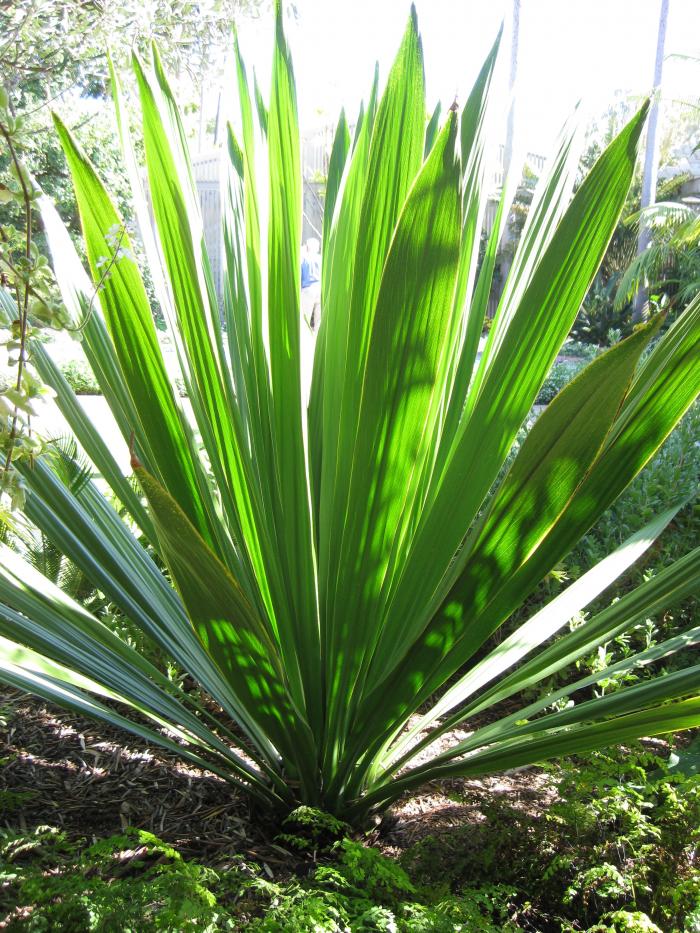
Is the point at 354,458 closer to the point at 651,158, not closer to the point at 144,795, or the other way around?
the point at 144,795

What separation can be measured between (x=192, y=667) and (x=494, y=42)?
124 cm

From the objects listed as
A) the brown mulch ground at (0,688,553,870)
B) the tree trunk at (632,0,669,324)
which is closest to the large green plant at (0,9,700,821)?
the brown mulch ground at (0,688,553,870)

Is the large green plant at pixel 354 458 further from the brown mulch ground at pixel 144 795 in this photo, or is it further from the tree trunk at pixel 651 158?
the tree trunk at pixel 651 158

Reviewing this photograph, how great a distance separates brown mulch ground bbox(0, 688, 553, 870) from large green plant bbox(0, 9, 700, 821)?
11 cm

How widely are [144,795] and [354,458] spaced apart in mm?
927

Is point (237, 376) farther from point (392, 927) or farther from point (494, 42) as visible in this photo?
point (392, 927)

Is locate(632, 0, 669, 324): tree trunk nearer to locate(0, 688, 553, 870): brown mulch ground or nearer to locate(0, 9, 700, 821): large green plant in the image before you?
locate(0, 688, 553, 870): brown mulch ground

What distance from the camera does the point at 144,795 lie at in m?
1.54

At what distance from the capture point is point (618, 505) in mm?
2758

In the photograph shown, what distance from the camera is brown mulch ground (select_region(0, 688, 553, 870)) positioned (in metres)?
1.42

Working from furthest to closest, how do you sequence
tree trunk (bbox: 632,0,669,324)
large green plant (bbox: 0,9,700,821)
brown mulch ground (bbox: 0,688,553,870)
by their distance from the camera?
tree trunk (bbox: 632,0,669,324), brown mulch ground (bbox: 0,688,553,870), large green plant (bbox: 0,9,700,821)

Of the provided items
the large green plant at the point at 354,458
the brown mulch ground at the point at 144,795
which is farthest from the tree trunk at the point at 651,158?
the large green plant at the point at 354,458

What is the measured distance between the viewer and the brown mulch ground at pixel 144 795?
1.42m

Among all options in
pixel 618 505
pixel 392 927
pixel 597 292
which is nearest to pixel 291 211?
pixel 392 927
